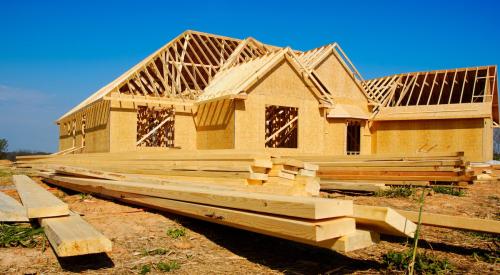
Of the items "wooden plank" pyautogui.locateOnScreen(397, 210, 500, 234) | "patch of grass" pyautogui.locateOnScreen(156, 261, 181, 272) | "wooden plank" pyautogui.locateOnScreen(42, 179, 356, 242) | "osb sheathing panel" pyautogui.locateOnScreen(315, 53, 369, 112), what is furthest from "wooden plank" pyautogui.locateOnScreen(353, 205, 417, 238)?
"osb sheathing panel" pyautogui.locateOnScreen(315, 53, 369, 112)

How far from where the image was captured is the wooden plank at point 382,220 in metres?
3.80

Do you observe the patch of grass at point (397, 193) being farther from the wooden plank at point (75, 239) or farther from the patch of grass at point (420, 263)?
the wooden plank at point (75, 239)

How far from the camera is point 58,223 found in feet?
15.4

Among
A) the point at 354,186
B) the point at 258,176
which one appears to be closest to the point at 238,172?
the point at 258,176

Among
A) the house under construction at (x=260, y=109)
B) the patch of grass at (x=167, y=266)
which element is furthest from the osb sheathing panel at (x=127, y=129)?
the patch of grass at (x=167, y=266)

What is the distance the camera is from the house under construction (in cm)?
1648

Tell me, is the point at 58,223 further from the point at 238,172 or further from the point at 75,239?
the point at 238,172

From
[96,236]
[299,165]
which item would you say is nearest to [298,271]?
[96,236]

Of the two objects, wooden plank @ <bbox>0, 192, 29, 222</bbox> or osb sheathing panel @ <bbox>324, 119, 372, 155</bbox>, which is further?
osb sheathing panel @ <bbox>324, 119, 372, 155</bbox>

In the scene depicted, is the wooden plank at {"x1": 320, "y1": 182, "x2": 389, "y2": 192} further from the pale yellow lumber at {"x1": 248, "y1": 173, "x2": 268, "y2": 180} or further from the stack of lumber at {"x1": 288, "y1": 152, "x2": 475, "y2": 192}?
the pale yellow lumber at {"x1": 248, "y1": 173, "x2": 268, "y2": 180}

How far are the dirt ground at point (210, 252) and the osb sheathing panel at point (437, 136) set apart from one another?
650 inches

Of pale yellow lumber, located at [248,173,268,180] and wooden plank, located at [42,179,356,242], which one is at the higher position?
pale yellow lumber, located at [248,173,268,180]

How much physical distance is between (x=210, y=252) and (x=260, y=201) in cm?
111

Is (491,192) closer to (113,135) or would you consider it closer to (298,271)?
(298,271)
